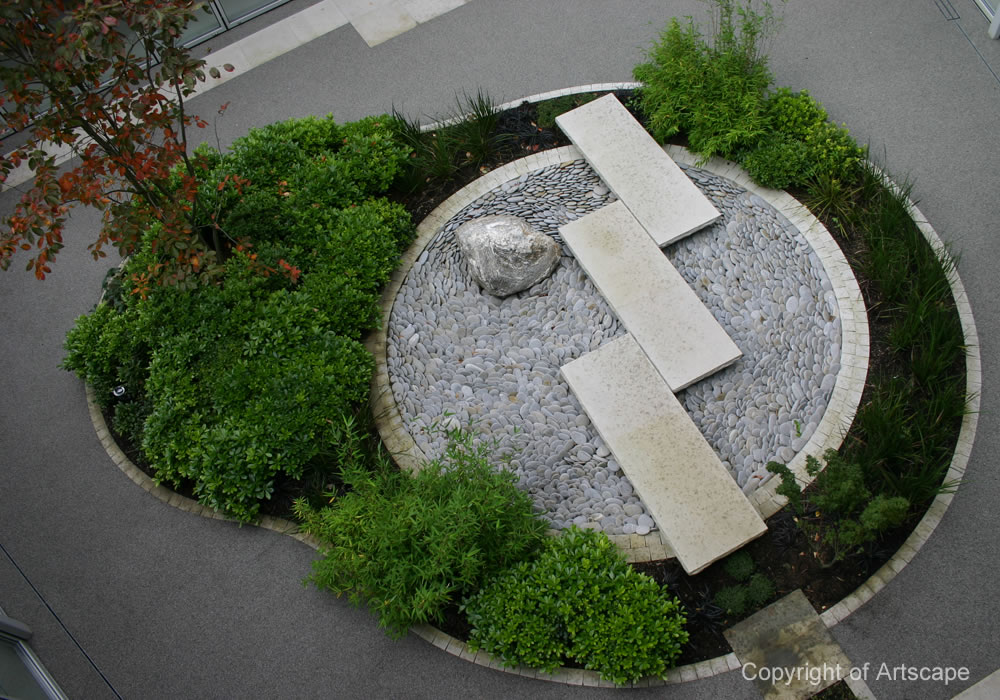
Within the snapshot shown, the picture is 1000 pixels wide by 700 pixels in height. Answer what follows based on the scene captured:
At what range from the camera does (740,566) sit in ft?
17.3

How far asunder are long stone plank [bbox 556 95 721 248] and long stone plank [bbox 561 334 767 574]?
49.1 inches

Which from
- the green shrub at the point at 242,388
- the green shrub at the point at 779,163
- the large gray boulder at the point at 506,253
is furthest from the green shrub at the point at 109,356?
the green shrub at the point at 779,163

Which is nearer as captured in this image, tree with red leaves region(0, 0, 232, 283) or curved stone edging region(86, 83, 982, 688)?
tree with red leaves region(0, 0, 232, 283)

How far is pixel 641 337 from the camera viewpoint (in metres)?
6.13

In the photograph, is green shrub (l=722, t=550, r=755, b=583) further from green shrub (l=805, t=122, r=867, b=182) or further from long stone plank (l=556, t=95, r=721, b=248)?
green shrub (l=805, t=122, r=867, b=182)

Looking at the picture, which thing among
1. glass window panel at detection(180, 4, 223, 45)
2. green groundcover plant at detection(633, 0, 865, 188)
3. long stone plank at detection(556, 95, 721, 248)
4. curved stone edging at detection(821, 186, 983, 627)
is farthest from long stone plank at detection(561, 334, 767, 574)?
glass window panel at detection(180, 4, 223, 45)

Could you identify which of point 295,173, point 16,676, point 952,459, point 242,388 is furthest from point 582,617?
point 295,173

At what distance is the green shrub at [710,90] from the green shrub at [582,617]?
156 inches

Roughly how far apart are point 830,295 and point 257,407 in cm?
475

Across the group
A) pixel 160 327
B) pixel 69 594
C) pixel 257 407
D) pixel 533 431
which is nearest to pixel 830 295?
pixel 533 431

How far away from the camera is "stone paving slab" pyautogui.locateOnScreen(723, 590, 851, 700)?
4.92 metres

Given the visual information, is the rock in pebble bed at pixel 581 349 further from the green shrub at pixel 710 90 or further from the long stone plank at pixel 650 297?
the green shrub at pixel 710 90

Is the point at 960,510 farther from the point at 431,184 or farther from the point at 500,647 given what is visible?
the point at 431,184

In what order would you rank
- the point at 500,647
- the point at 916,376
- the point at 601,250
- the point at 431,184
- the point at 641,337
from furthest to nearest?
the point at 431,184 < the point at 601,250 < the point at 641,337 < the point at 916,376 < the point at 500,647
